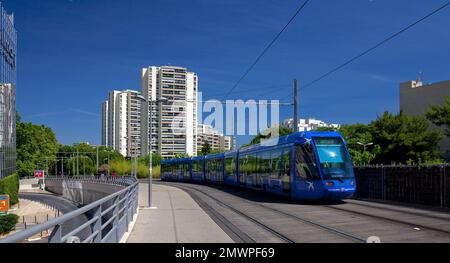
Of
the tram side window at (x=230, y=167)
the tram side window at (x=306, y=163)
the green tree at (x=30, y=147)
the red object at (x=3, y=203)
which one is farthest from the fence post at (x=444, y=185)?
the green tree at (x=30, y=147)

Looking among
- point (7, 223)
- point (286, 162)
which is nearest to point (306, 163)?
point (286, 162)

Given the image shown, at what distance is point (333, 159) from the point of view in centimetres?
1989

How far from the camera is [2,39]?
202 ft

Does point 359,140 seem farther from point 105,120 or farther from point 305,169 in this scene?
point 105,120

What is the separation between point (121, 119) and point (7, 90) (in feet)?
172

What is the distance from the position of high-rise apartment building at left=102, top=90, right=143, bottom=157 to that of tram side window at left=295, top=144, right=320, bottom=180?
8638cm

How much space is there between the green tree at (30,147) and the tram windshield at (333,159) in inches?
3219

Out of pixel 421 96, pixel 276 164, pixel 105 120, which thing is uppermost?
pixel 421 96

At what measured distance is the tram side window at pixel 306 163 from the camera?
64.8 ft

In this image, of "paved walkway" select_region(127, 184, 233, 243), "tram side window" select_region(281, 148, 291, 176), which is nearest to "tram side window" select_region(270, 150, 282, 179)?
"tram side window" select_region(281, 148, 291, 176)

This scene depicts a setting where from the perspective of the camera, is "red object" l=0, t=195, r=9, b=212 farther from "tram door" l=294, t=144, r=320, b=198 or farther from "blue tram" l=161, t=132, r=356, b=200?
"tram door" l=294, t=144, r=320, b=198

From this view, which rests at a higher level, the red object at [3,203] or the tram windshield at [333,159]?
the tram windshield at [333,159]

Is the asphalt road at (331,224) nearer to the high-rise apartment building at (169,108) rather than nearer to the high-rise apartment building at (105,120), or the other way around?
the high-rise apartment building at (169,108)
